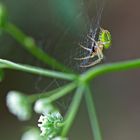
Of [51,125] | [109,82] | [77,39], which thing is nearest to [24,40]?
[51,125]

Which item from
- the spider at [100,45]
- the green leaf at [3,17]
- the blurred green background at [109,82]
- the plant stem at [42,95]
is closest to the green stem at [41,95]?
the plant stem at [42,95]

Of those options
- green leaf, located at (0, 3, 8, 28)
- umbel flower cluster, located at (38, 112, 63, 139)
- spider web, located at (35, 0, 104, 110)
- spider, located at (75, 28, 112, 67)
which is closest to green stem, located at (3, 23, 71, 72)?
green leaf, located at (0, 3, 8, 28)

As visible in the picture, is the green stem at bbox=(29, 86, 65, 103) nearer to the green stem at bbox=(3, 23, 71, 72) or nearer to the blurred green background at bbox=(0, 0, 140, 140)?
the green stem at bbox=(3, 23, 71, 72)

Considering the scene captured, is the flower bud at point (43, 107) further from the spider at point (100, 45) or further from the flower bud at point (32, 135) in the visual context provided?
the spider at point (100, 45)

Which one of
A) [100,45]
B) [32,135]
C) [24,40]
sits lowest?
[32,135]

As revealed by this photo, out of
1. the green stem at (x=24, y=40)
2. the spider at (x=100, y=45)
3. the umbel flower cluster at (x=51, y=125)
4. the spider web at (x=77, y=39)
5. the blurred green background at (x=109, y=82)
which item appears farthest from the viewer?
the blurred green background at (x=109, y=82)

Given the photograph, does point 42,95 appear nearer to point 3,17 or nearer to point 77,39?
point 3,17

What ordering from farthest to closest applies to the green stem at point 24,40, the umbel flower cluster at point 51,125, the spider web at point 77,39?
the spider web at point 77,39, the umbel flower cluster at point 51,125, the green stem at point 24,40

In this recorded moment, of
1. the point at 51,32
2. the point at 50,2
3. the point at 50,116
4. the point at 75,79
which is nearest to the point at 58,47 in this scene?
the point at 51,32

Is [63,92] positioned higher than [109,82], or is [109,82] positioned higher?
[109,82]

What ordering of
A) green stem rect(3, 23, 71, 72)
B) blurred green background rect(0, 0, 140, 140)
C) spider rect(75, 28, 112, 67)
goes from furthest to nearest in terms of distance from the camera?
blurred green background rect(0, 0, 140, 140) < spider rect(75, 28, 112, 67) < green stem rect(3, 23, 71, 72)

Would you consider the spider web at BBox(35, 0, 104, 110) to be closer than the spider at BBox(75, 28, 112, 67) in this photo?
No
